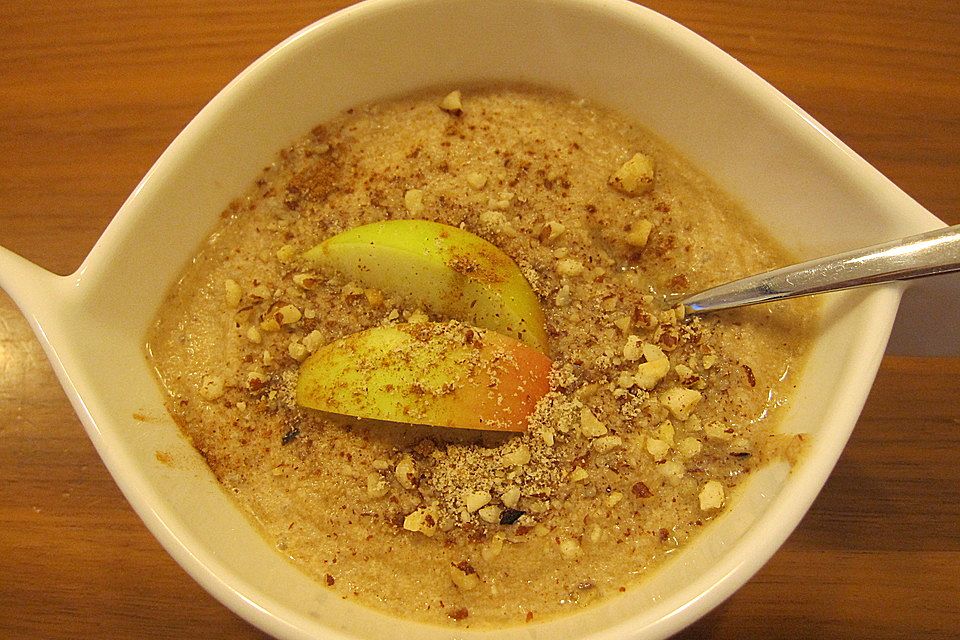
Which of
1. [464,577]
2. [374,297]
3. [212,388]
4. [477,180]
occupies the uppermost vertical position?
[477,180]

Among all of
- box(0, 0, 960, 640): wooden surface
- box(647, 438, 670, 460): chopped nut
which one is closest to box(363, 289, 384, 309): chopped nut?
box(647, 438, 670, 460): chopped nut

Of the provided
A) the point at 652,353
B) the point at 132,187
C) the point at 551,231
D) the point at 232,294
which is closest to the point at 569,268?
the point at 551,231

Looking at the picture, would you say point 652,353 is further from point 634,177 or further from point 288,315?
point 288,315

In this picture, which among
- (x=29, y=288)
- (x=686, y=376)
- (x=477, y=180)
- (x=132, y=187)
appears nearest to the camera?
(x=29, y=288)

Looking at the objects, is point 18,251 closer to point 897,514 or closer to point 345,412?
point 345,412

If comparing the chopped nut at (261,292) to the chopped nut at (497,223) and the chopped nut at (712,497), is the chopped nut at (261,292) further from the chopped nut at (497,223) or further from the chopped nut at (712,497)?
the chopped nut at (712,497)

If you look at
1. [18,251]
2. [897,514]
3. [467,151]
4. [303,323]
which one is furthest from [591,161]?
[18,251]
